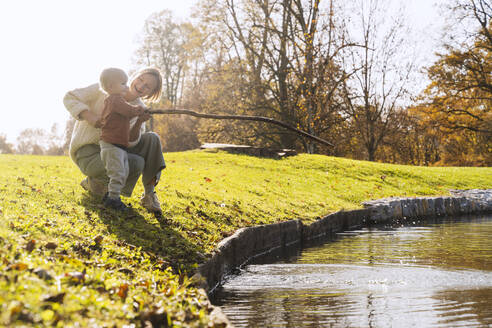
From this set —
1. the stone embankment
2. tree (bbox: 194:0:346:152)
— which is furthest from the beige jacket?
tree (bbox: 194:0:346:152)

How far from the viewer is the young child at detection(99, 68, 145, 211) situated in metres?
5.65

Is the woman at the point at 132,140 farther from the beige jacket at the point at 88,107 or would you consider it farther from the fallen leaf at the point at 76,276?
the fallen leaf at the point at 76,276

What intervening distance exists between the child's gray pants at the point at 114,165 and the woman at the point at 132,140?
0.36 meters

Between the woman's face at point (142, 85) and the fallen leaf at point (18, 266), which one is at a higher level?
the woman's face at point (142, 85)

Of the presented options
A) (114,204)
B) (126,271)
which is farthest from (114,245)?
(114,204)

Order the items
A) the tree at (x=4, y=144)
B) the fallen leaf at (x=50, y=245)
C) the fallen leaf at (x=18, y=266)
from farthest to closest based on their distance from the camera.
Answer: the tree at (x=4, y=144) < the fallen leaf at (x=50, y=245) < the fallen leaf at (x=18, y=266)

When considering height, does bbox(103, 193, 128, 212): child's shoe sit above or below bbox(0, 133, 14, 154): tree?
below

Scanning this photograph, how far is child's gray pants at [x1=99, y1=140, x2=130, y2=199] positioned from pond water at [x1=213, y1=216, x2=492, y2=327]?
181 cm

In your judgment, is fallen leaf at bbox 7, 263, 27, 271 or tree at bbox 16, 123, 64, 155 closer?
fallen leaf at bbox 7, 263, 27, 271

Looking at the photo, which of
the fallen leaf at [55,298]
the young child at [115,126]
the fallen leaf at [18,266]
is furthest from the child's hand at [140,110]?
the fallen leaf at [55,298]

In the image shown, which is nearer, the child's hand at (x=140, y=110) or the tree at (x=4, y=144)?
the child's hand at (x=140, y=110)

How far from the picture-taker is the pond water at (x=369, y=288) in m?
3.92

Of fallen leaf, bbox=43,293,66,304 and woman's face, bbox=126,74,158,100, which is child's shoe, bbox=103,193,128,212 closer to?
woman's face, bbox=126,74,158,100

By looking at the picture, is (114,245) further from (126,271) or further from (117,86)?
(117,86)
